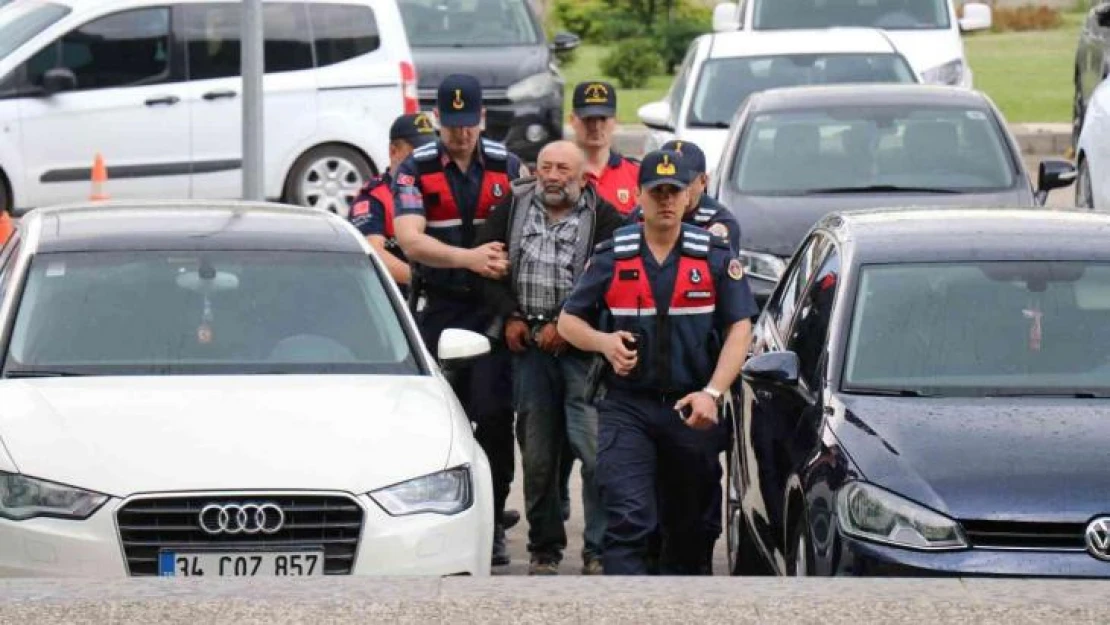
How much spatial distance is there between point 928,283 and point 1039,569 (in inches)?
59.3

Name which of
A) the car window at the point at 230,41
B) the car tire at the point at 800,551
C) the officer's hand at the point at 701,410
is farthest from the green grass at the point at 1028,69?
the car tire at the point at 800,551

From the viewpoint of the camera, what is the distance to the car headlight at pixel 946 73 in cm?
1895

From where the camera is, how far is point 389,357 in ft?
27.6

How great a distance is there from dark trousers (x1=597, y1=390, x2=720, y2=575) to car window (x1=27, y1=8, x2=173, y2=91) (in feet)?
33.8

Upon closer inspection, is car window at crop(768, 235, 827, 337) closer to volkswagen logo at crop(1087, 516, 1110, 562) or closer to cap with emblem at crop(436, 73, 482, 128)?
cap with emblem at crop(436, 73, 482, 128)

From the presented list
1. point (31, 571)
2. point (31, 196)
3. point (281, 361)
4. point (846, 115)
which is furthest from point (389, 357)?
point (31, 196)

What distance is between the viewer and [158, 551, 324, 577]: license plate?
7.18 meters

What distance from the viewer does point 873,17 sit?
809 inches

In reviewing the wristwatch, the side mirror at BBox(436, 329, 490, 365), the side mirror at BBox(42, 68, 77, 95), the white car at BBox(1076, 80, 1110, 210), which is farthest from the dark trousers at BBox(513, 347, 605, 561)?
the side mirror at BBox(42, 68, 77, 95)

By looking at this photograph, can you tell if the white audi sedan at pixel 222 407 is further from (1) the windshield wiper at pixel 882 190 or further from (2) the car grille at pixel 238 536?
(1) the windshield wiper at pixel 882 190

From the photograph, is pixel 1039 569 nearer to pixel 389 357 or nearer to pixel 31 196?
pixel 389 357

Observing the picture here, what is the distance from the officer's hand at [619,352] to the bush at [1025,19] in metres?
35.2

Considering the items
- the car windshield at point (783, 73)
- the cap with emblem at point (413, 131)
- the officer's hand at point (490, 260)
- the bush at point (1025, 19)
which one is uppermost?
the cap with emblem at point (413, 131)

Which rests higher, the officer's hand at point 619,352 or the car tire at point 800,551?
the officer's hand at point 619,352
